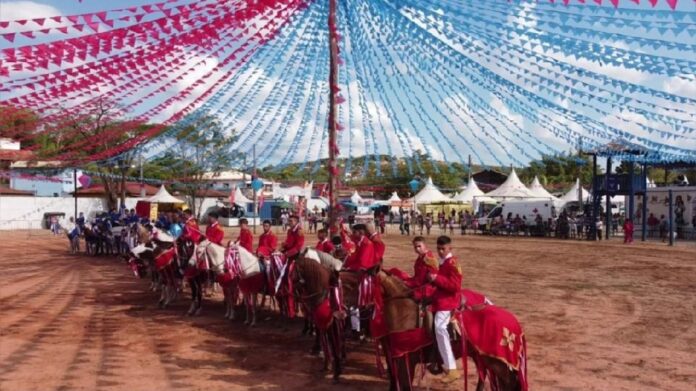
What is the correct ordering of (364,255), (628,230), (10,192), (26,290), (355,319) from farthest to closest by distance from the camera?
(10,192), (628,230), (26,290), (355,319), (364,255)

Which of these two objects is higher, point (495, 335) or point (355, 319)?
point (495, 335)

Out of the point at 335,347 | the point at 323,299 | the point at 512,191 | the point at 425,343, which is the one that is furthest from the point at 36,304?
the point at 512,191

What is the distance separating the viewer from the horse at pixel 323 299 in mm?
7984

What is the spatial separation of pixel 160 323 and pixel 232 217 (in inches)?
1526

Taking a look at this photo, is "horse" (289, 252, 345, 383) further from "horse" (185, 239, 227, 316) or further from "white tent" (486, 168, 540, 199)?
"white tent" (486, 168, 540, 199)

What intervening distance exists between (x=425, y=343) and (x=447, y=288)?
72cm

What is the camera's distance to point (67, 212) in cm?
4434

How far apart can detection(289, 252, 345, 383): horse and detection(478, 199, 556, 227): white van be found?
29.3 meters

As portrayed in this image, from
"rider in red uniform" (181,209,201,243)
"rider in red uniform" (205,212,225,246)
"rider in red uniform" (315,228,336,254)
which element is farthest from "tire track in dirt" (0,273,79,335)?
"rider in red uniform" (315,228,336,254)

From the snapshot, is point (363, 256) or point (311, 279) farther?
point (363, 256)

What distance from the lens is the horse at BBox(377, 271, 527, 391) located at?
6176 millimetres

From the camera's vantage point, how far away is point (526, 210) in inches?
1454

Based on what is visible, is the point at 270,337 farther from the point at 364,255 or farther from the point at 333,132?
the point at 333,132

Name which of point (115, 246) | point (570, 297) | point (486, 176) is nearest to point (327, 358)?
point (570, 297)
